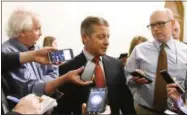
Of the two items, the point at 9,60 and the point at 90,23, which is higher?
the point at 90,23

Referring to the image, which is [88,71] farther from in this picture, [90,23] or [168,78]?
[168,78]

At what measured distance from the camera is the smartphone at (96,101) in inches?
53.9

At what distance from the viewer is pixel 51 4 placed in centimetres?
464

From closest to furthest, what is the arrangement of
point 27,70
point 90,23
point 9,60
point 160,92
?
point 9,60, point 27,70, point 90,23, point 160,92

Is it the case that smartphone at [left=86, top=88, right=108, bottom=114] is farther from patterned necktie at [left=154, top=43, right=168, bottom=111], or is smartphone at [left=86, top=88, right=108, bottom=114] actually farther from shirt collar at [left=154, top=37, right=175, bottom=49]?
shirt collar at [left=154, top=37, right=175, bottom=49]

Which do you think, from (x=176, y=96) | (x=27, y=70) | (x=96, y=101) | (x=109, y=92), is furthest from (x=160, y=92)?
(x=27, y=70)

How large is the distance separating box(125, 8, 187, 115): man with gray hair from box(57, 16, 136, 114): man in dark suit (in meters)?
0.17

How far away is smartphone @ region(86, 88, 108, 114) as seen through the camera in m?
1.37

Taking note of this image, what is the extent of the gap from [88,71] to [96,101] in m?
0.36

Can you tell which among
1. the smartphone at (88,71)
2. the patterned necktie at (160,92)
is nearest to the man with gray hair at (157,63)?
the patterned necktie at (160,92)

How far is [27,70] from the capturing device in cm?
166

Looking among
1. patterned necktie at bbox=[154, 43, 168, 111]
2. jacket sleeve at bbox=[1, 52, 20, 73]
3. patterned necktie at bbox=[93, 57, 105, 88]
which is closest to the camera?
jacket sleeve at bbox=[1, 52, 20, 73]

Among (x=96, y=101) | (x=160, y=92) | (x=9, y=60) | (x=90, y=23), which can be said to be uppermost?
Result: (x=90, y=23)

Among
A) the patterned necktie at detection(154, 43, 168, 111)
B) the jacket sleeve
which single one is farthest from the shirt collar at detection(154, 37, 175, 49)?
the jacket sleeve
